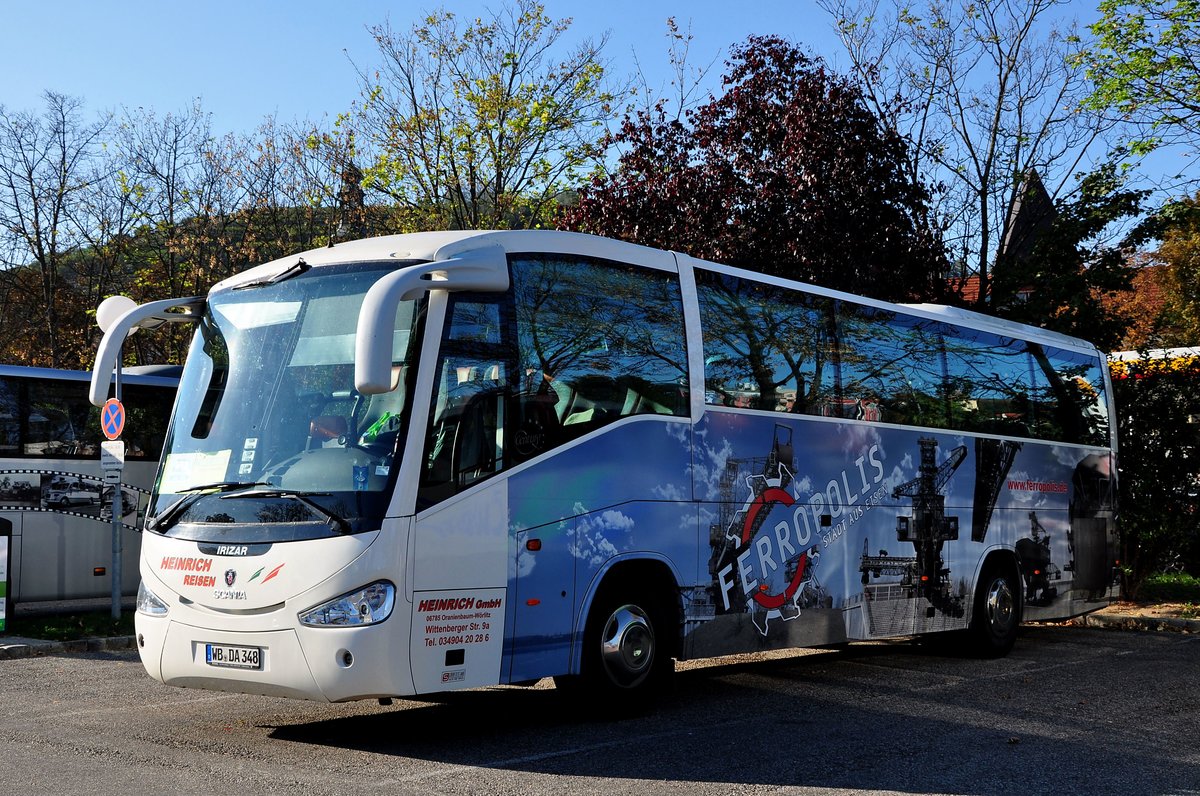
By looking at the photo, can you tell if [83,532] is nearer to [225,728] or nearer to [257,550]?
[225,728]

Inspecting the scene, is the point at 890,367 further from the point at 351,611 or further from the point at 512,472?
the point at 351,611

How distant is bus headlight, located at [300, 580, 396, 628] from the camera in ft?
23.7

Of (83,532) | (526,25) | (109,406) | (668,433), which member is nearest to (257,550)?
(668,433)

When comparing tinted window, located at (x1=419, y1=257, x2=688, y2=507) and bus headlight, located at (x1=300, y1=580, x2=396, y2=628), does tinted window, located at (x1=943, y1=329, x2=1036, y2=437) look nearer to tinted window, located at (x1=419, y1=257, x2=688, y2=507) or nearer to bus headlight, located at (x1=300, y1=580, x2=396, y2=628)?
tinted window, located at (x1=419, y1=257, x2=688, y2=507)

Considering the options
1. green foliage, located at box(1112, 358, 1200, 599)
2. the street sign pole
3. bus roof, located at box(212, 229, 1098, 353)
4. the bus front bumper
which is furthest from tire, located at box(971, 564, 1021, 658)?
the street sign pole

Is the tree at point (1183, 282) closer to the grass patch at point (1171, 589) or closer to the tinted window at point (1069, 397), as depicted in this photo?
the grass patch at point (1171, 589)

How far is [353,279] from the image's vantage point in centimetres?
812

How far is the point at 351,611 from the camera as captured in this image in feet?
23.7

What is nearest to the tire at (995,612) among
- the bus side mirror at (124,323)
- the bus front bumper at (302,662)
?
the bus front bumper at (302,662)

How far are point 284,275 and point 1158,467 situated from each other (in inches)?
519

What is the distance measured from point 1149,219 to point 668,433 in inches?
498

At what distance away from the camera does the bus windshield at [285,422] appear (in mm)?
7426

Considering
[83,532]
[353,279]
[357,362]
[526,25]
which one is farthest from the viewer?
[526,25]

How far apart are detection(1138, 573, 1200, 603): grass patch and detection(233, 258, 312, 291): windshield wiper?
13515 mm
